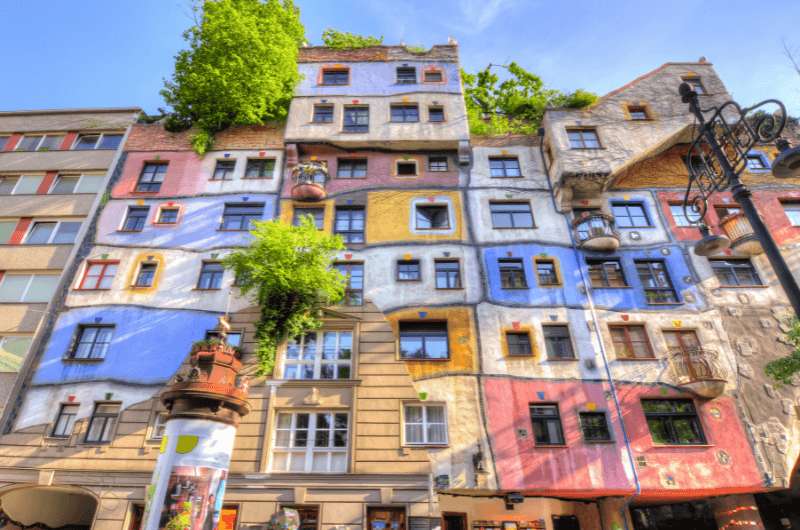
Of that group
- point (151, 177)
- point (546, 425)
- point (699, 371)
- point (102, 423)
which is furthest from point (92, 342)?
point (699, 371)

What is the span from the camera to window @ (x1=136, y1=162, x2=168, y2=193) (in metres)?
21.8

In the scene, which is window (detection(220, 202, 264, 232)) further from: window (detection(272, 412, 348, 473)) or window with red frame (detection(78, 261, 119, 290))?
window (detection(272, 412, 348, 473))

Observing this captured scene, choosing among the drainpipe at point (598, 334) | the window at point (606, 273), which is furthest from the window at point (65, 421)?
the window at point (606, 273)

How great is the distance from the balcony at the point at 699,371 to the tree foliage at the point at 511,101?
12.7m

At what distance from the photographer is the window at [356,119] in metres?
Result: 22.9

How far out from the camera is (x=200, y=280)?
18.8 metres

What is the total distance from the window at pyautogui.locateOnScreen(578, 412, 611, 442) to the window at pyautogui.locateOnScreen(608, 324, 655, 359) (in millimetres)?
2478

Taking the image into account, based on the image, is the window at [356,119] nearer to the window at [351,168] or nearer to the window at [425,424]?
the window at [351,168]

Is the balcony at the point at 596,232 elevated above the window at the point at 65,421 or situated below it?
above

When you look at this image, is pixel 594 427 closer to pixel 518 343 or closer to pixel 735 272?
pixel 518 343

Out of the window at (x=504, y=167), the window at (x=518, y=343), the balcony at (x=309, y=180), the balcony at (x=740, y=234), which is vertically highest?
the window at (x=504, y=167)

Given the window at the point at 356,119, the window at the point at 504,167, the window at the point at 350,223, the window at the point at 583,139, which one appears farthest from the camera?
the window at the point at 356,119

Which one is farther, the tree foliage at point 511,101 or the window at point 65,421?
the tree foliage at point 511,101

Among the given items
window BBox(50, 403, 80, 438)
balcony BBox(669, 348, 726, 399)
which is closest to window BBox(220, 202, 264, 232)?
window BBox(50, 403, 80, 438)
